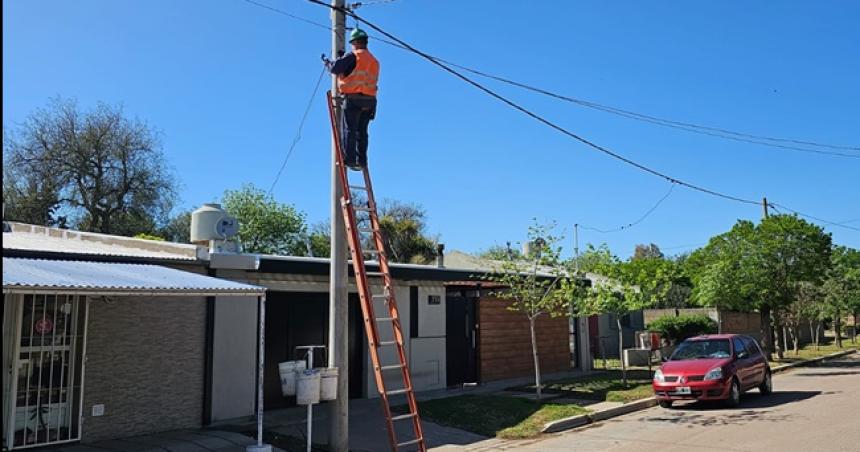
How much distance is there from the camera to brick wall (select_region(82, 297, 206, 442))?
10.6 metres

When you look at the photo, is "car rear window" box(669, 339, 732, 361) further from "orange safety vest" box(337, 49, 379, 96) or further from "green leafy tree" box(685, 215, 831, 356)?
"orange safety vest" box(337, 49, 379, 96)

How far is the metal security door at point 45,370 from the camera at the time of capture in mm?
9789

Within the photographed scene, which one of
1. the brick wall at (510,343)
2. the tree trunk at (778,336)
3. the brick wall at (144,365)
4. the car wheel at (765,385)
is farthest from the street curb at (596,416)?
the tree trunk at (778,336)

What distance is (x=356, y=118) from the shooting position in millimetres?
9453

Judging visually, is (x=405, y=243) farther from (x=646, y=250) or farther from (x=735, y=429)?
(x=646, y=250)

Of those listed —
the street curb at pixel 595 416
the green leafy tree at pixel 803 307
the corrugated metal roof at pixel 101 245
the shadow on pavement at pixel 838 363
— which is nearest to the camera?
the corrugated metal roof at pixel 101 245

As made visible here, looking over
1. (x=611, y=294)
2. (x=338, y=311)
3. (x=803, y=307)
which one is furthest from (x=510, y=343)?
(x=803, y=307)

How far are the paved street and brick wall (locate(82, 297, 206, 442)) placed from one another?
16.7 ft

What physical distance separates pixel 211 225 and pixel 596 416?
848 cm

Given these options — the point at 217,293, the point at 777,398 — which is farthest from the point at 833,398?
the point at 217,293

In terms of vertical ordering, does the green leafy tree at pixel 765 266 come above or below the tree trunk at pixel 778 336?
above

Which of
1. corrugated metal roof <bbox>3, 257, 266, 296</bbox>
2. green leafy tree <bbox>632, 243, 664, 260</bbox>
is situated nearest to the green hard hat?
corrugated metal roof <bbox>3, 257, 266, 296</bbox>

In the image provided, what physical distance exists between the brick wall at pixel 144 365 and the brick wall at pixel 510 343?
8.20 meters

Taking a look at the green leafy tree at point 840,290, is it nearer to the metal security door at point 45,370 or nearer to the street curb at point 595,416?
the street curb at point 595,416
